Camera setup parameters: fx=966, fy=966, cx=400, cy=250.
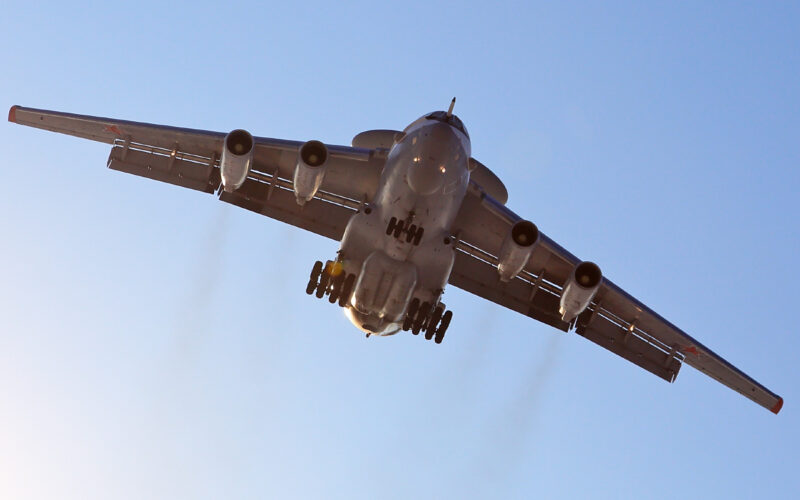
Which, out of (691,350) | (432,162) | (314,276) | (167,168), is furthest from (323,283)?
(691,350)

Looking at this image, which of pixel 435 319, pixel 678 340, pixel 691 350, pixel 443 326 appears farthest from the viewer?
pixel 691 350

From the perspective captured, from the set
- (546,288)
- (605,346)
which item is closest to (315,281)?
(546,288)

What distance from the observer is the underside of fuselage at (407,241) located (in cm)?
1867

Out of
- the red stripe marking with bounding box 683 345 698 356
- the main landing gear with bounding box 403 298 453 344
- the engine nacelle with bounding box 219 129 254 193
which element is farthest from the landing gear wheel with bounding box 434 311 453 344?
the engine nacelle with bounding box 219 129 254 193

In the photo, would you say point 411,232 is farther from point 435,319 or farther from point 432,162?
point 435,319

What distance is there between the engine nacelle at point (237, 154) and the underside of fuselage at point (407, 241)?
2.55 m

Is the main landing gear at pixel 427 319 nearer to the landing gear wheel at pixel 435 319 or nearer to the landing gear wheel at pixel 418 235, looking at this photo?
the landing gear wheel at pixel 435 319

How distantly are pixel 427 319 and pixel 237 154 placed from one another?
5.64 meters

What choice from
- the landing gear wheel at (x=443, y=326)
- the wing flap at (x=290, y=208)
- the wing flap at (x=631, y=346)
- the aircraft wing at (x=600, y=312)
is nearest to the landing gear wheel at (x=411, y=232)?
the aircraft wing at (x=600, y=312)

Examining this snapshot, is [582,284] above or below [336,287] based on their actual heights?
above

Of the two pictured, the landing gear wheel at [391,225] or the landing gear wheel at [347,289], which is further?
the landing gear wheel at [347,289]

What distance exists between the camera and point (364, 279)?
66.4 feet

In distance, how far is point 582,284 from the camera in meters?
20.0

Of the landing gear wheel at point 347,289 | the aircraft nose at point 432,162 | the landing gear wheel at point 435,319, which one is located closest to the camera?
the aircraft nose at point 432,162
